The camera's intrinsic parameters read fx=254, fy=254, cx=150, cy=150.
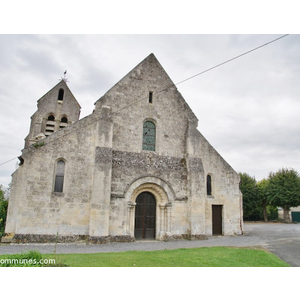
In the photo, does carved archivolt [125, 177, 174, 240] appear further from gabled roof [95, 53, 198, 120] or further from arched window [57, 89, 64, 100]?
arched window [57, 89, 64, 100]

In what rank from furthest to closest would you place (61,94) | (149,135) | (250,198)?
(250,198) → (61,94) → (149,135)

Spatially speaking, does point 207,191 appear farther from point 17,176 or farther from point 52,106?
point 52,106

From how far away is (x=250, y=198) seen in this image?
44812 mm

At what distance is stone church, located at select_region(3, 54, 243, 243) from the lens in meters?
14.8

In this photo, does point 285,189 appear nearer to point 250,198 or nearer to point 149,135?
point 250,198

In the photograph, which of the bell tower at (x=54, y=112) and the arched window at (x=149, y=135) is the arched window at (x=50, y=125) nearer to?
the bell tower at (x=54, y=112)

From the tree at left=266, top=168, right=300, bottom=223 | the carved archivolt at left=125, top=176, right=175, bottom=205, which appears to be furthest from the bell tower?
the tree at left=266, top=168, right=300, bottom=223

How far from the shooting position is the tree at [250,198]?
44562mm

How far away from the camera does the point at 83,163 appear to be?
627 inches

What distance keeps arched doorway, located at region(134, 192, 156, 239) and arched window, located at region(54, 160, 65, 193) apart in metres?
5.03

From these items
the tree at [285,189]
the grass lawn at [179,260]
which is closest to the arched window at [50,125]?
the grass lawn at [179,260]

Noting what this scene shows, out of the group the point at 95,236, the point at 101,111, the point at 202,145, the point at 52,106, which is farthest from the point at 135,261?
the point at 52,106

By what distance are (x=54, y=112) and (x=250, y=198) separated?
118 ft

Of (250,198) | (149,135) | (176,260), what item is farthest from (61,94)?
(250,198)
